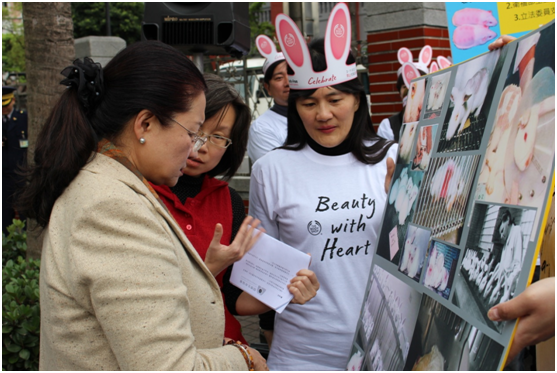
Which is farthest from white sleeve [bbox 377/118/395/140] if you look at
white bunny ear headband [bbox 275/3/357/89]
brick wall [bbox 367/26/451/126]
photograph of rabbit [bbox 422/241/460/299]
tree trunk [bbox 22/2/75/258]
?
photograph of rabbit [bbox 422/241/460/299]

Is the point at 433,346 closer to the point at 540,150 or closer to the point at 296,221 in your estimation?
the point at 540,150

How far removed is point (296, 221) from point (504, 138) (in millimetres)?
1056

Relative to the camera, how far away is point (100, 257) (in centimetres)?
118

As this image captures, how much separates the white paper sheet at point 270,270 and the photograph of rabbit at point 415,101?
601 millimetres

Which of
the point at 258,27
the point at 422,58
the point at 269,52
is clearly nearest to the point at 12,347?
the point at 269,52

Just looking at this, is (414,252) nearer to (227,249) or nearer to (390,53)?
(227,249)

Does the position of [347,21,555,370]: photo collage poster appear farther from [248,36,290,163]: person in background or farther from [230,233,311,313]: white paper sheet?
[248,36,290,163]: person in background

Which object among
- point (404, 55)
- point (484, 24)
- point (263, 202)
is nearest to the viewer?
→ point (484, 24)

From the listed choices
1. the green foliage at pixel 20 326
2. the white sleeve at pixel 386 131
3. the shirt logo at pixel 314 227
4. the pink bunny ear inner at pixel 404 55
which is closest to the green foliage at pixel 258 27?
the pink bunny ear inner at pixel 404 55

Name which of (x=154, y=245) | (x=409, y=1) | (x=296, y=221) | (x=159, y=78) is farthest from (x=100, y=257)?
(x=409, y=1)

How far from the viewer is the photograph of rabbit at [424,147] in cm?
167

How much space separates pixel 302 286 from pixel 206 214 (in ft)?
1.52

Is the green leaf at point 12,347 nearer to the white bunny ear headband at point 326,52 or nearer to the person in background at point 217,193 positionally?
the person in background at point 217,193

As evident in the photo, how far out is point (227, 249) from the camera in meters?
1.80
